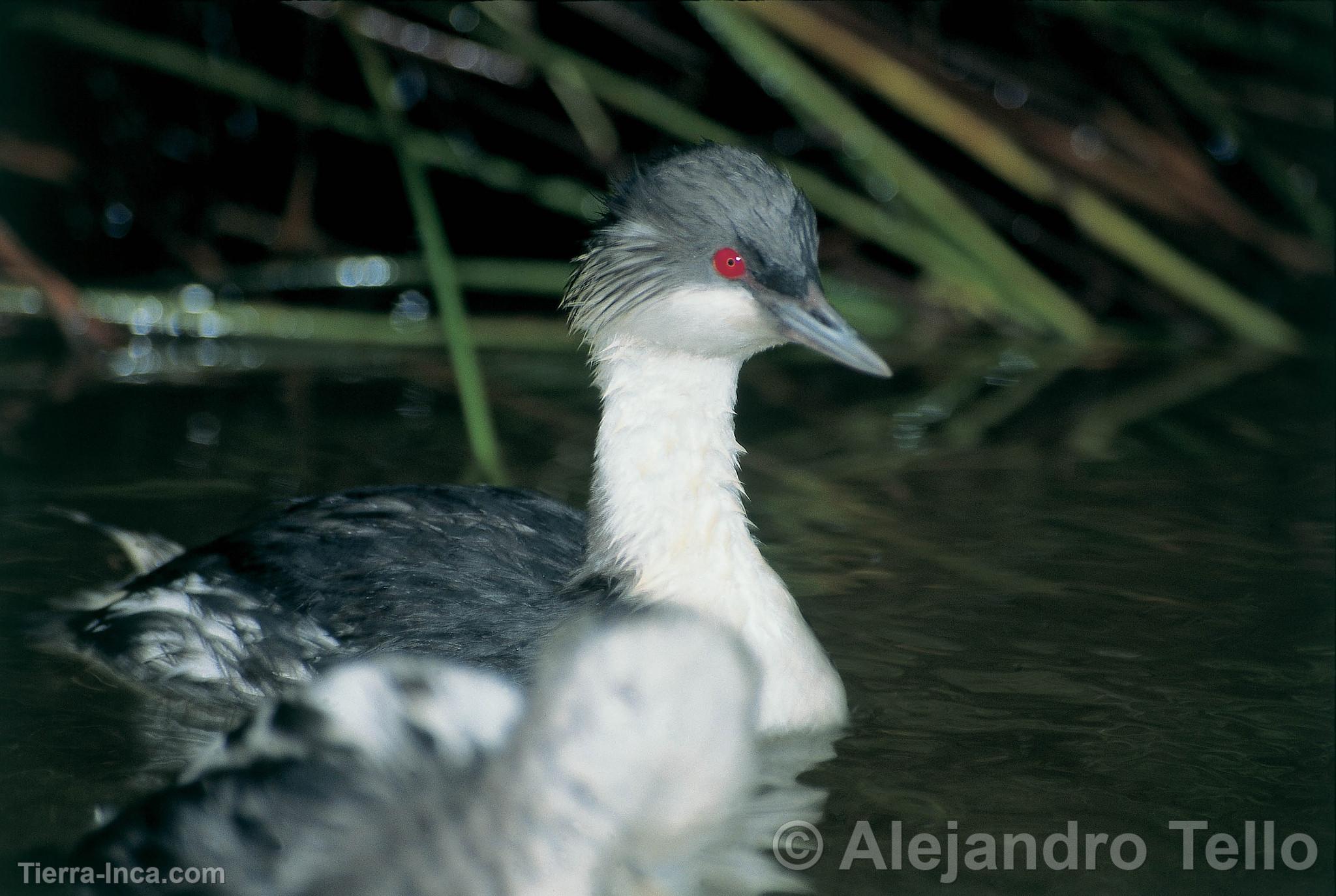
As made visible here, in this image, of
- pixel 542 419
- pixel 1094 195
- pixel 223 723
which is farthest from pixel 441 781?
Answer: pixel 1094 195

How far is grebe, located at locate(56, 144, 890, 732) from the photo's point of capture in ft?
13.0

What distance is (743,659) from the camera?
2.47 meters

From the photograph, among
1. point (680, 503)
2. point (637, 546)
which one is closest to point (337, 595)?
point (637, 546)

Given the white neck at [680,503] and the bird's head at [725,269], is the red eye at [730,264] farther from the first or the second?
the white neck at [680,503]

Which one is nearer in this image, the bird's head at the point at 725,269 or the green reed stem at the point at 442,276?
the bird's head at the point at 725,269

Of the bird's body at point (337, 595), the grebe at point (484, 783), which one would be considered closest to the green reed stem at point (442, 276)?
the bird's body at point (337, 595)

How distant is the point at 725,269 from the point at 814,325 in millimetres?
252

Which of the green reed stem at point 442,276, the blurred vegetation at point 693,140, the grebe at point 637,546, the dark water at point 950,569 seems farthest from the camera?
the blurred vegetation at point 693,140

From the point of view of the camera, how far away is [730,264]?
4.03 metres

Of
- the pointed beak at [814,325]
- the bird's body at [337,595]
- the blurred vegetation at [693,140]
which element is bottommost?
the bird's body at [337,595]

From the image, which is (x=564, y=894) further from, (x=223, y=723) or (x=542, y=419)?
(x=542, y=419)

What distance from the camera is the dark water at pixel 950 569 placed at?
3545 mm

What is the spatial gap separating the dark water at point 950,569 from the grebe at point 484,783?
2.09 ft

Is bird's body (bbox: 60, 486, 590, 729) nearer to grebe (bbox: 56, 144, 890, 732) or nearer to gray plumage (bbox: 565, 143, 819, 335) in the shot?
grebe (bbox: 56, 144, 890, 732)
